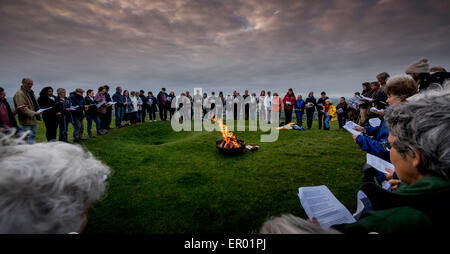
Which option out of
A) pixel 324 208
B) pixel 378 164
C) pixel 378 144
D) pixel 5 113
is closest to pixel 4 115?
pixel 5 113

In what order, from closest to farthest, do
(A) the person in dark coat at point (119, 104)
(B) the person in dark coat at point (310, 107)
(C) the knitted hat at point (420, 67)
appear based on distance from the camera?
(C) the knitted hat at point (420, 67)
(A) the person in dark coat at point (119, 104)
(B) the person in dark coat at point (310, 107)

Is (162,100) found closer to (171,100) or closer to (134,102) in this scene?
(171,100)

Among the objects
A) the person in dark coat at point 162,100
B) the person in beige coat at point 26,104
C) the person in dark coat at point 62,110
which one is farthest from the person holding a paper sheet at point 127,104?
the person in beige coat at point 26,104

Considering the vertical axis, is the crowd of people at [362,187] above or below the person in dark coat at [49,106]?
below

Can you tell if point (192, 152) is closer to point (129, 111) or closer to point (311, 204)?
point (311, 204)

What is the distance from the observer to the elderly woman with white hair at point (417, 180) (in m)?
→ 0.89

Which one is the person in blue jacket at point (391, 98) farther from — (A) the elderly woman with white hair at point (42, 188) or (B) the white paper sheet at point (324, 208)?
(A) the elderly woman with white hair at point (42, 188)

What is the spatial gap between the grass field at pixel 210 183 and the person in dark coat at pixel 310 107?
470 cm

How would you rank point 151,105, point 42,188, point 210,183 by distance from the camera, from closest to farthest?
point 42,188, point 210,183, point 151,105

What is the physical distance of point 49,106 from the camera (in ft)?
24.7

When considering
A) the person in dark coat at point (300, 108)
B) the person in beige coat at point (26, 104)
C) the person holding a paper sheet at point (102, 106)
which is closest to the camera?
the person in beige coat at point (26, 104)

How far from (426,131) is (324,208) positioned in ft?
3.99

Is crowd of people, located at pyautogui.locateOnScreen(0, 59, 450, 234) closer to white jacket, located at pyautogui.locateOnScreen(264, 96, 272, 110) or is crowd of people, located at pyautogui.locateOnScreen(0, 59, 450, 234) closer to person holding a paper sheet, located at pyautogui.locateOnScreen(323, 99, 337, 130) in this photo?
person holding a paper sheet, located at pyautogui.locateOnScreen(323, 99, 337, 130)
